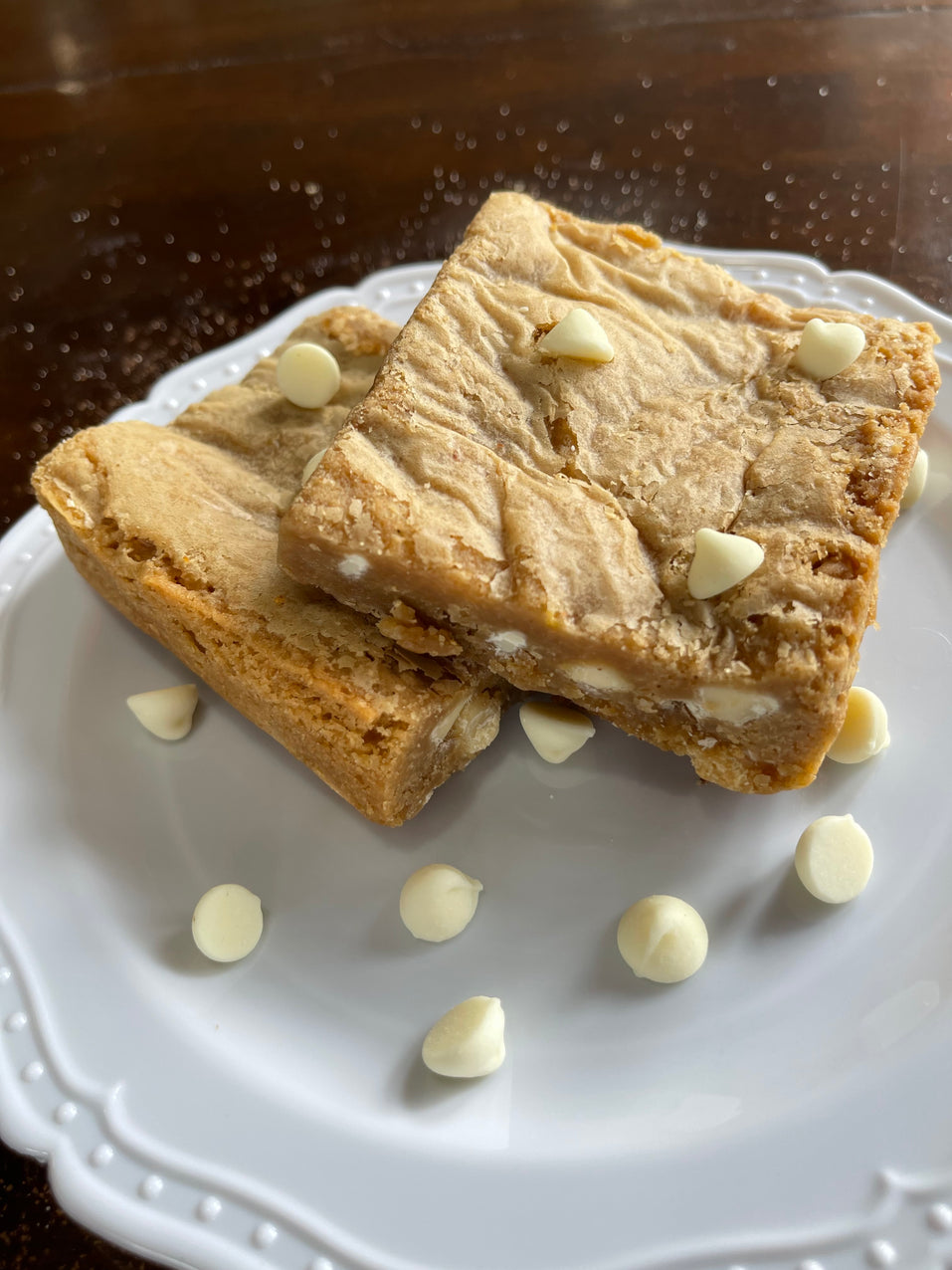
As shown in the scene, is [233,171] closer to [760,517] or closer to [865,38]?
[865,38]

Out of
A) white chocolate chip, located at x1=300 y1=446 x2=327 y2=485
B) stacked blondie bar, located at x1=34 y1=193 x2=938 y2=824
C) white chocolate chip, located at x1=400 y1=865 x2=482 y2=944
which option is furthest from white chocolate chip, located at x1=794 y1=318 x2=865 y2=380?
white chocolate chip, located at x1=400 y1=865 x2=482 y2=944

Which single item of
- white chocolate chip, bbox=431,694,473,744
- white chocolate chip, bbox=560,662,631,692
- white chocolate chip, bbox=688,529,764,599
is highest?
white chocolate chip, bbox=688,529,764,599

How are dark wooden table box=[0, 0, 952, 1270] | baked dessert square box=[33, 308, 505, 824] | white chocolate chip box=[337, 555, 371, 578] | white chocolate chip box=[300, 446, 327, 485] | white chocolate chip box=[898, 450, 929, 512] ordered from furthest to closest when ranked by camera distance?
dark wooden table box=[0, 0, 952, 1270] < white chocolate chip box=[898, 450, 929, 512] < white chocolate chip box=[300, 446, 327, 485] < baked dessert square box=[33, 308, 505, 824] < white chocolate chip box=[337, 555, 371, 578]

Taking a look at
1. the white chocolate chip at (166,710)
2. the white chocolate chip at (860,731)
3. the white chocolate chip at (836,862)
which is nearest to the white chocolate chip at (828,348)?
the white chocolate chip at (860,731)

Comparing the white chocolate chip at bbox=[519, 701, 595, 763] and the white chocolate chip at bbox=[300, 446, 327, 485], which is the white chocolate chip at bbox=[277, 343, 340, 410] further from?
the white chocolate chip at bbox=[519, 701, 595, 763]

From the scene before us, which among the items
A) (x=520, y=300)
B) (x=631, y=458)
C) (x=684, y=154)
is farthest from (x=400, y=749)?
(x=684, y=154)

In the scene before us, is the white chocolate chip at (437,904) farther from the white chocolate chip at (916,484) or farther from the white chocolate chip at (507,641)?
the white chocolate chip at (916,484)
